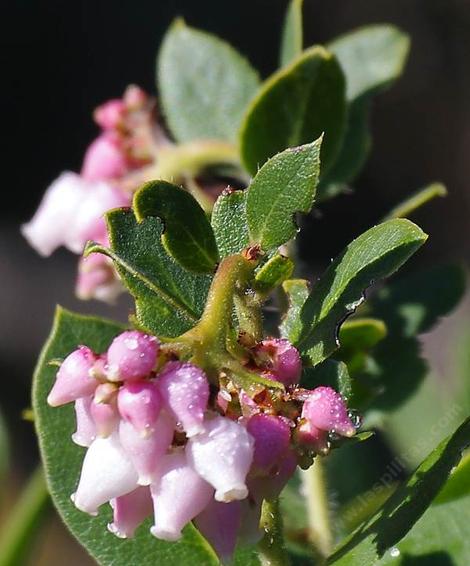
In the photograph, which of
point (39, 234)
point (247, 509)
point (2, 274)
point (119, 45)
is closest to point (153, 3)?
point (119, 45)

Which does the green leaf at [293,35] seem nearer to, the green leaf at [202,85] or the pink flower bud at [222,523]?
the green leaf at [202,85]

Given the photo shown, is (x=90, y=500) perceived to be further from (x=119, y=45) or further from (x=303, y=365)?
(x=119, y=45)

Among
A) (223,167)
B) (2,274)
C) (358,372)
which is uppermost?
(2,274)

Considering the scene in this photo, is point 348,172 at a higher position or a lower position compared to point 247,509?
higher

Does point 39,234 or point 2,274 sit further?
point 2,274

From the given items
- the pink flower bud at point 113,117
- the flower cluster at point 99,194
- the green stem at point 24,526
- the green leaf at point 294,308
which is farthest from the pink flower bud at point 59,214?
the green leaf at point 294,308

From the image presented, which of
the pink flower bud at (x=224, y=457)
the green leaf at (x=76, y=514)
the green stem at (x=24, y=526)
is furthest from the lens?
the green stem at (x=24, y=526)

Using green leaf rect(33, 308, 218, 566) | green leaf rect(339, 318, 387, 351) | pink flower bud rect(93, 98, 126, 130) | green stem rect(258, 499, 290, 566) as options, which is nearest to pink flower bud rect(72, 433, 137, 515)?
green stem rect(258, 499, 290, 566)
